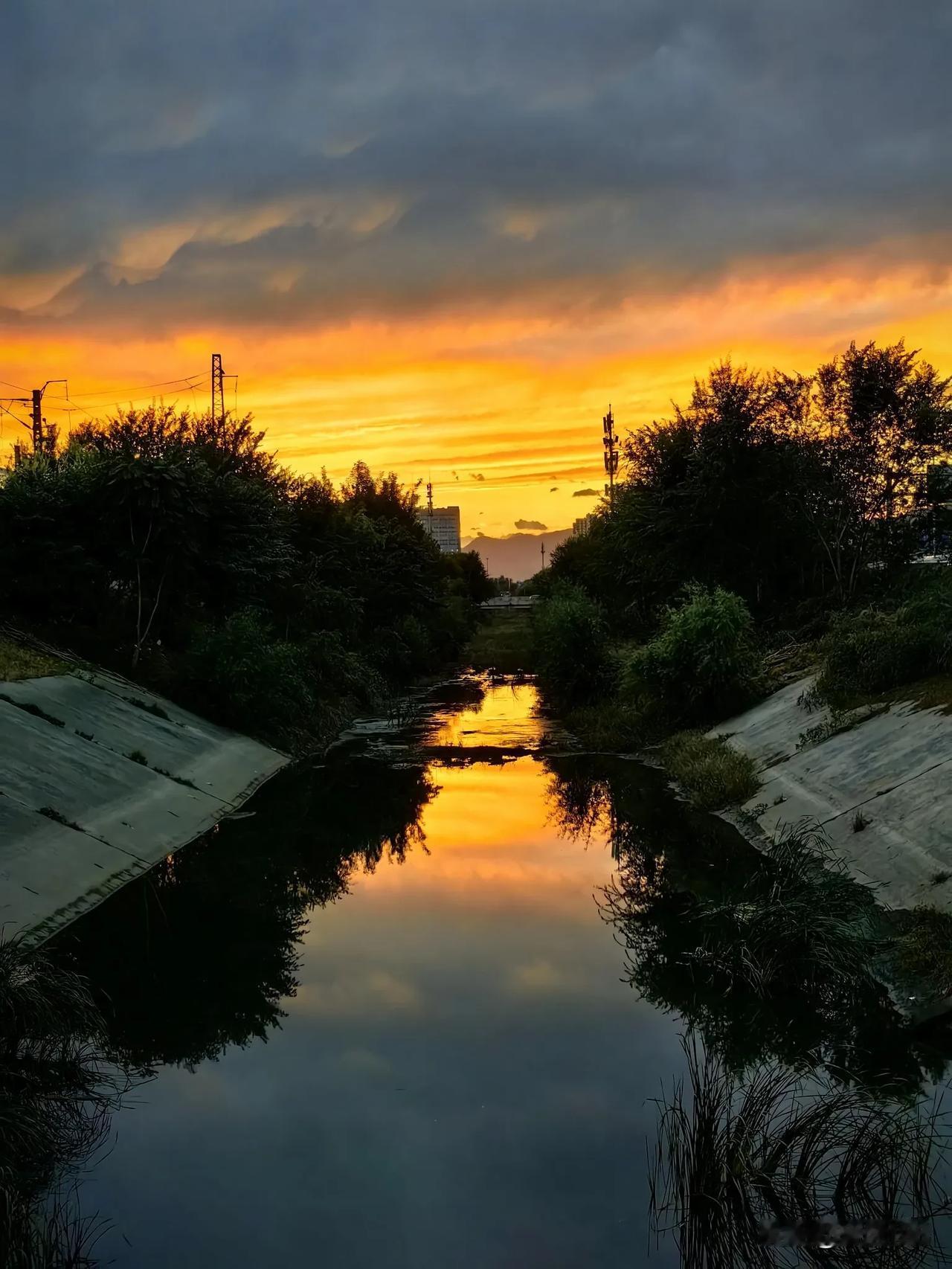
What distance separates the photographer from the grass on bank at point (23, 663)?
24047mm

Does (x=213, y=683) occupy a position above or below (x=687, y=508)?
below

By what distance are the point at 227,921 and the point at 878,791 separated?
10414 mm

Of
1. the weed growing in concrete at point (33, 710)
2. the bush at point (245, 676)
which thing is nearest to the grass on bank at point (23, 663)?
the weed growing in concrete at point (33, 710)

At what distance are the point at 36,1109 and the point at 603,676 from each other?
108 feet

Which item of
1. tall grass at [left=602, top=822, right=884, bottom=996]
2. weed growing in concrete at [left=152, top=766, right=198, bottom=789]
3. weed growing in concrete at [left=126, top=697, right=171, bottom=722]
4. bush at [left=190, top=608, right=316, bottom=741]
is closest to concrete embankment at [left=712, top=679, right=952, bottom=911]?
tall grass at [left=602, top=822, right=884, bottom=996]

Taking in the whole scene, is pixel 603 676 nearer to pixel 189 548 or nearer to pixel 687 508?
pixel 687 508

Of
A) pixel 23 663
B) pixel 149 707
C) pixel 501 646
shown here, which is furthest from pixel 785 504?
pixel 501 646

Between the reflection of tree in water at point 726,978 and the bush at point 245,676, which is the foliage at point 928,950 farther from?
the bush at point 245,676

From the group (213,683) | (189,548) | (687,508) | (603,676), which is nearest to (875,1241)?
(213,683)

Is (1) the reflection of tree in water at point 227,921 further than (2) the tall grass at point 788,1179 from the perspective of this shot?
Yes

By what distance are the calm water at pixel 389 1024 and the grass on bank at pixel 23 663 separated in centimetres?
662

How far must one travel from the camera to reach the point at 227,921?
15.5 meters

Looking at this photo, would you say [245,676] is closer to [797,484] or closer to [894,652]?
[894,652]

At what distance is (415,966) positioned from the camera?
13375mm
